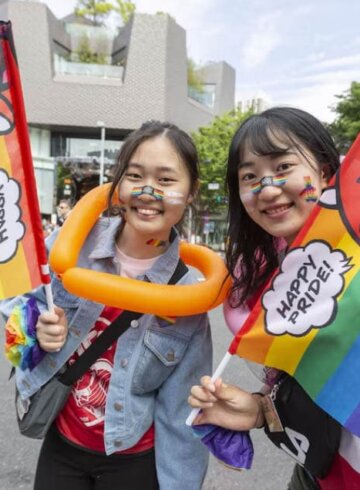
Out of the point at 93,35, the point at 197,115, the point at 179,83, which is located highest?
the point at 93,35

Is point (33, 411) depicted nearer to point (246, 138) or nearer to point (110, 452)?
point (110, 452)

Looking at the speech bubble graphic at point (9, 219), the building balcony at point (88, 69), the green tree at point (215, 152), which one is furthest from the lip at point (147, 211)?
the building balcony at point (88, 69)

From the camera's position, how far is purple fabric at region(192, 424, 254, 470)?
138cm

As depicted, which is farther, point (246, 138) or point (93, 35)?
point (93, 35)

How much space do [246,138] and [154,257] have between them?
1.89 ft

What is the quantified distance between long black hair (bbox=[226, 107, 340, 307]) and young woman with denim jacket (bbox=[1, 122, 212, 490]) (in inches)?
7.7

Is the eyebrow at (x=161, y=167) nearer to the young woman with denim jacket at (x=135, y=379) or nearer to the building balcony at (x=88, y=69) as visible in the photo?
the young woman with denim jacket at (x=135, y=379)

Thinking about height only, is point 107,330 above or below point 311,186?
below

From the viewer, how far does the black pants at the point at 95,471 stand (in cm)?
162

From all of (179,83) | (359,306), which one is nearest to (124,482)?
(359,306)

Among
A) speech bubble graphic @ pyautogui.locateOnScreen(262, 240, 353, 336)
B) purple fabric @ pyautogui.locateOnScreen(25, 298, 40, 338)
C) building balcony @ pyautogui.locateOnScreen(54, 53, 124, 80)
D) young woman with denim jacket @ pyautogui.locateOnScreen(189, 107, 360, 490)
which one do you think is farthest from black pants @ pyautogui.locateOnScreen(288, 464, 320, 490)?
building balcony @ pyautogui.locateOnScreen(54, 53, 124, 80)

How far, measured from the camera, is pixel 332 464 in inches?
51.0

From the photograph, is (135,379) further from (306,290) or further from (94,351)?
(306,290)

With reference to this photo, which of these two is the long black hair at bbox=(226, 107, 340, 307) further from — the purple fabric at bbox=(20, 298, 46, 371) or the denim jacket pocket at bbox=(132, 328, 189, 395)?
the purple fabric at bbox=(20, 298, 46, 371)
